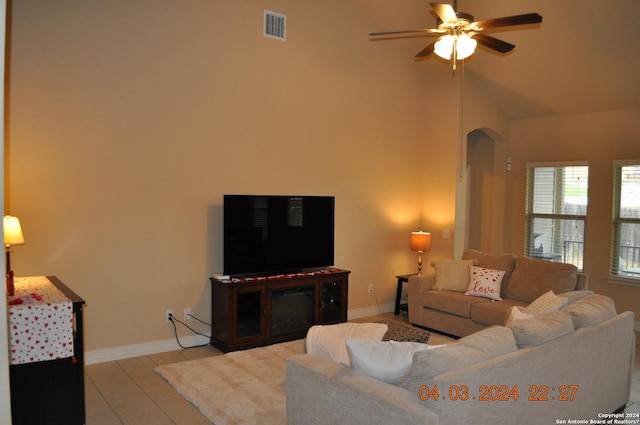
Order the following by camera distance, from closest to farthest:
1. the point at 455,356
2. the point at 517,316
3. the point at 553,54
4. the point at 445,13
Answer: the point at 455,356
the point at 517,316
the point at 445,13
the point at 553,54

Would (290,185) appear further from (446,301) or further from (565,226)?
(565,226)

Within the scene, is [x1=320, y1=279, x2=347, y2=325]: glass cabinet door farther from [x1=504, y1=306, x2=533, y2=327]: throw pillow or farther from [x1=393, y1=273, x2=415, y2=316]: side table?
[x1=504, y1=306, x2=533, y2=327]: throw pillow

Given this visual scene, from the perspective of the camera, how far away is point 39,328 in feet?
10.8

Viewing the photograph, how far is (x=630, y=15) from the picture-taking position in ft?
17.0

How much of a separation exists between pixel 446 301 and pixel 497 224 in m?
2.28

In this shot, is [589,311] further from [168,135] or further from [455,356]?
[168,135]

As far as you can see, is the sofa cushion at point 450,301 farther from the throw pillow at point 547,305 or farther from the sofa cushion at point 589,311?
the sofa cushion at point 589,311

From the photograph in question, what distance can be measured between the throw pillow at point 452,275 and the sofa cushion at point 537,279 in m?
0.47

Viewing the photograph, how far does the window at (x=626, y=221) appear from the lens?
247 inches

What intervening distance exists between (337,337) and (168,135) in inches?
111

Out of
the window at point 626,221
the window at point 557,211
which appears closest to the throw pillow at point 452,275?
the window at point 557,211

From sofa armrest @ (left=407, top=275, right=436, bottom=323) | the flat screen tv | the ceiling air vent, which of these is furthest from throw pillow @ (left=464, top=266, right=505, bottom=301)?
the ceiling air vent

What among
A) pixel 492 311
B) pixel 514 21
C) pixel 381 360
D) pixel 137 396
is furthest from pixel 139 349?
pixel 514 21

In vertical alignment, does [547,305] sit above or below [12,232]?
below
